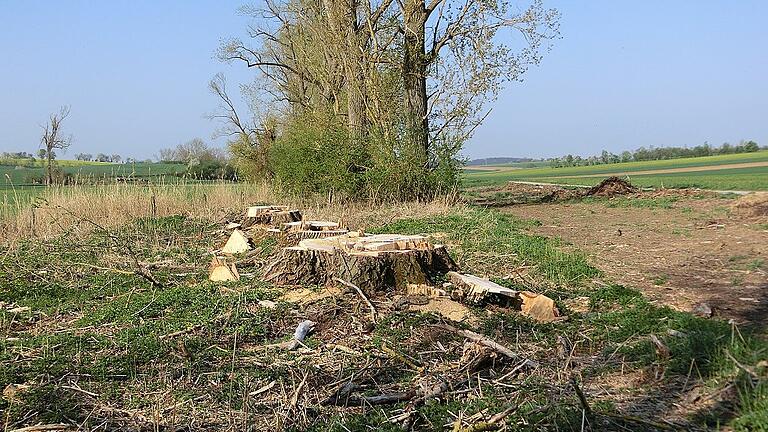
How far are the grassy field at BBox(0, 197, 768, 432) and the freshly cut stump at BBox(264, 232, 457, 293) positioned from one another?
0.78 ft

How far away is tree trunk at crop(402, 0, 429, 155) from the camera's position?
1542cm

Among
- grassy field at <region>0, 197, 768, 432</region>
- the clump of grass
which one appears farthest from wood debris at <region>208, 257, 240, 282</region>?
the clump of grass

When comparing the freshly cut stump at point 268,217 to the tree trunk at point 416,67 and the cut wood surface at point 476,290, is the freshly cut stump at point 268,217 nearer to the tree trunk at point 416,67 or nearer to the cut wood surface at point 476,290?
the tree trunk at point 416,67

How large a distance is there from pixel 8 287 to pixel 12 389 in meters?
3.67

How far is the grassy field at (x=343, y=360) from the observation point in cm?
341

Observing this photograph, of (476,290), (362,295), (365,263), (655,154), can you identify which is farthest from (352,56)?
(655,154)

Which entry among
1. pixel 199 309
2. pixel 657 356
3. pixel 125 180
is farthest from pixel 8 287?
pixel 125 180

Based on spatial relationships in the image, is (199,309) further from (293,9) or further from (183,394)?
(293,9)

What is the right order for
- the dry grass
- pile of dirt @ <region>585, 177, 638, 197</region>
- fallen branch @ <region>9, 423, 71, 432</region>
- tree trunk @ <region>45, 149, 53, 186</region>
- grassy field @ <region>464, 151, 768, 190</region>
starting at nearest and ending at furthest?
1. fallen branch @ <region>9, 423, 71, 432</region>
2. the dry grass
3. tree trunk @ <region>45, 149, 53, 186</region>
4. pile of dirt @ <region>585, 177, 638, 197</region>
5. grassy field @ <region>464, 151, 768, 190</region>

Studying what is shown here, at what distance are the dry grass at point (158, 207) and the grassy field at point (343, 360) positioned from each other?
5060 mm

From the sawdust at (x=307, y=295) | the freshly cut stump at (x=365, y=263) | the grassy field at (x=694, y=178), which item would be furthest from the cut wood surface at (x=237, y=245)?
the grassy field at (x=694, y=178)

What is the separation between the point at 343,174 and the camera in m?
15.4

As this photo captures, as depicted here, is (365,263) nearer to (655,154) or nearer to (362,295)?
(362,295)

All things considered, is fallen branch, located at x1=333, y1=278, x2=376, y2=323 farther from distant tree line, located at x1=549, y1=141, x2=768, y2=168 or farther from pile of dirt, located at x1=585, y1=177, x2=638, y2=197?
distant tree line, located at x1=549, y1=141, x2=768, y2=168
